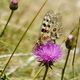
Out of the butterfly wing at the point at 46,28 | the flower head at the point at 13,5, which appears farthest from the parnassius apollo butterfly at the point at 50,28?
the flower head at the point at 13,5

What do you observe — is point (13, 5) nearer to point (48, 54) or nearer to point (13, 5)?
point (13, 5)

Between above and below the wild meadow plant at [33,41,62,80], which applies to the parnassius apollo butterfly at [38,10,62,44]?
above

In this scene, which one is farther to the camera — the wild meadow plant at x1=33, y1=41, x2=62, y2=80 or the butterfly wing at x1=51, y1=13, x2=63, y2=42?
the butterfly wing at x1=51, y1=13, x2=63, y2=42

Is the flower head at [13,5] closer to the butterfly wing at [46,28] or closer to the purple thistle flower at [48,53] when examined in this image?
the butterfly wing at [46,28]

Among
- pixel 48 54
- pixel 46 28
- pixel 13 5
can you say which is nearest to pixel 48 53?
pixel 48 54

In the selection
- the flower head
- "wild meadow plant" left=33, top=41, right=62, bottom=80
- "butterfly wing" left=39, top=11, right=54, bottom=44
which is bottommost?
"wild meadow plant" left=33, top=41, right=62, bottom=80

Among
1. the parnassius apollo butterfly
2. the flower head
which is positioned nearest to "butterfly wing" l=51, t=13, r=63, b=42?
the parnassius apollo butterfly

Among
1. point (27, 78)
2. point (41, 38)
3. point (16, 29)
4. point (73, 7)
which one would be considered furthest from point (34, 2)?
point (41, 38)

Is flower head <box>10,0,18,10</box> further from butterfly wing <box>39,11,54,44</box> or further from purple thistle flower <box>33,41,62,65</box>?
purple thistle flower <box>33,41,62,65</box>

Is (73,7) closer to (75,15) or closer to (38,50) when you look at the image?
(75,15)
